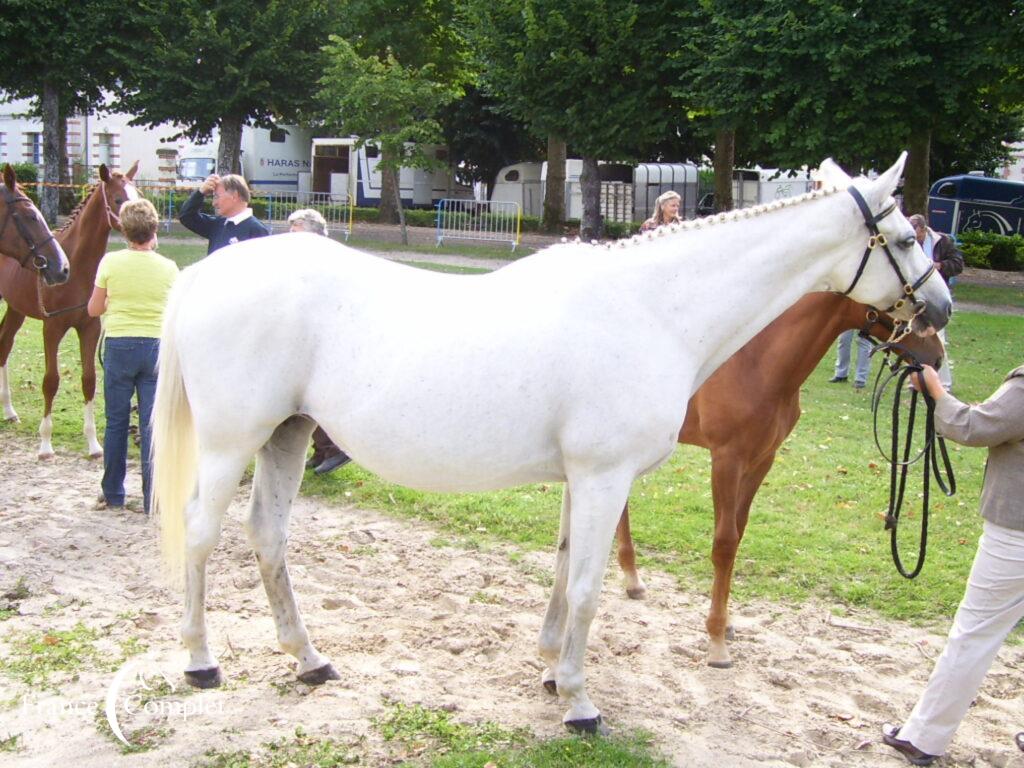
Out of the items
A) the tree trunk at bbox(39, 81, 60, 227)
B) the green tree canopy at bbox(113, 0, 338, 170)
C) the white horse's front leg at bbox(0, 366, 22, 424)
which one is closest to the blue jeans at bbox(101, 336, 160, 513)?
the white horse's front leg at bbox(0, 366, 22, 424)

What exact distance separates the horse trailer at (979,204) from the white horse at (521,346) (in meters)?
Result: 28.6

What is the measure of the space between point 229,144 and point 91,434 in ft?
72.1

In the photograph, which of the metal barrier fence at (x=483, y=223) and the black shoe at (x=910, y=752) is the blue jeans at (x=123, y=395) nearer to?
the black shoe at (x=910, y=752)

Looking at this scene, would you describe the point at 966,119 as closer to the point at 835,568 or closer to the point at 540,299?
the point at 835,568

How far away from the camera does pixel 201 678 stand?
4.17 metres

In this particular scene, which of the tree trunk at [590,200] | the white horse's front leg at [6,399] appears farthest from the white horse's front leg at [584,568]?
the tree trunk at [590,200]

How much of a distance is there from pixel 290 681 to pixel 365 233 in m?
25.1

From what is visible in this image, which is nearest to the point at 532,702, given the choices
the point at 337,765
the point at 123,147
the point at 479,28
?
the point at 337,765

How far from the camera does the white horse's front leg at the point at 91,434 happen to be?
314 inches

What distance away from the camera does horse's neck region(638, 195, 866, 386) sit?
12.9ft

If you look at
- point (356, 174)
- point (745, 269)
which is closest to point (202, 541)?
point (745, 269)

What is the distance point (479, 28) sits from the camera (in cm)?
2452

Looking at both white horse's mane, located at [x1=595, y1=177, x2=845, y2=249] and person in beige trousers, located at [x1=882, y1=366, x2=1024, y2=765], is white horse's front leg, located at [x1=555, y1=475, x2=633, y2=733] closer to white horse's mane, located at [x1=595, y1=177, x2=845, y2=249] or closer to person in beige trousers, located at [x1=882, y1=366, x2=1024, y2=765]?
white horse's mane, located at [x1=595, y1=177, x2=845, y2=249]

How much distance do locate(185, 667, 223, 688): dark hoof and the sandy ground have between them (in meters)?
0.06
